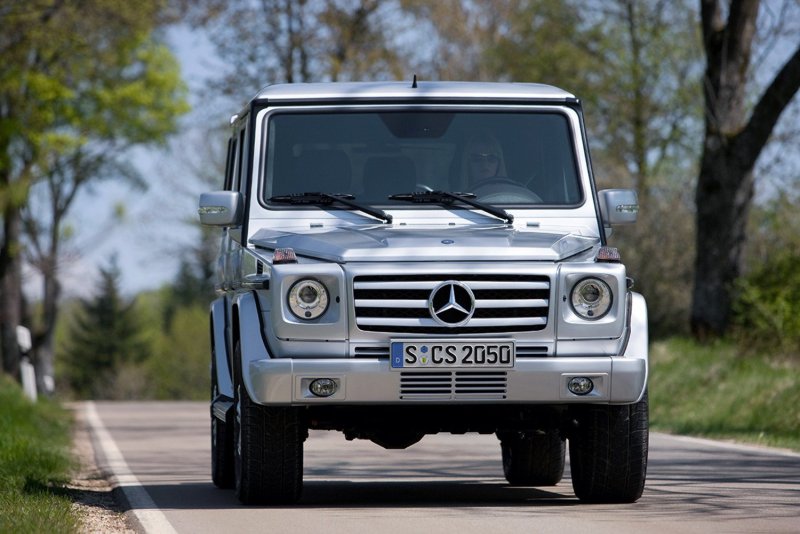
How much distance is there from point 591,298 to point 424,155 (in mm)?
1643

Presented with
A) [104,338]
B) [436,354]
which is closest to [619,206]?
[436,354]

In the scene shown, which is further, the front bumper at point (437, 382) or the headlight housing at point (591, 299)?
the headlight housing at point (591, 299)

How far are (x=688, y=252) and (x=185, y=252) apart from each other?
30955 mm

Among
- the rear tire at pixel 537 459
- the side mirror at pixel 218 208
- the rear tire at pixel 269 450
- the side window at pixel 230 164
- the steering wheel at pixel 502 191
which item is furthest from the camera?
the side window at pixel 230 164

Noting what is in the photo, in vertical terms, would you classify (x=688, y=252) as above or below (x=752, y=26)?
below

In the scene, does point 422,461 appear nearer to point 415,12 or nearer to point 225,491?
point 225,491

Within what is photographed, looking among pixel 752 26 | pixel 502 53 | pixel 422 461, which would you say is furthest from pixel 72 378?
pixel 422 461

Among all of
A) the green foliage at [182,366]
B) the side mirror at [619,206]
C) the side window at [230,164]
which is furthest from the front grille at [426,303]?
the green foliage at [182,366]

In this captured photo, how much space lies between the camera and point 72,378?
80812 millimetres

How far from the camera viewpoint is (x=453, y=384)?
8719mm

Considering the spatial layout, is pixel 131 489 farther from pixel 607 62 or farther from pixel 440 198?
pixel 607 62

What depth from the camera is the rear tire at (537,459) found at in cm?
1102

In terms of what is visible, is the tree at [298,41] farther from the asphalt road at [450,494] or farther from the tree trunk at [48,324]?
the asphalt road at [450,494]

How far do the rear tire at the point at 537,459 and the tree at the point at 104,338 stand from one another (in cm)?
Result: 7061
